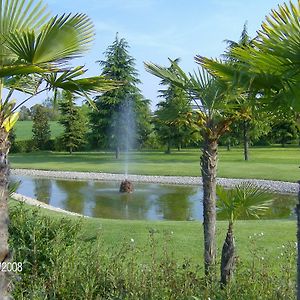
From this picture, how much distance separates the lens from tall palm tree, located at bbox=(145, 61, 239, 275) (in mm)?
4984

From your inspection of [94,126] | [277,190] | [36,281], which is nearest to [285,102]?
[36,281]

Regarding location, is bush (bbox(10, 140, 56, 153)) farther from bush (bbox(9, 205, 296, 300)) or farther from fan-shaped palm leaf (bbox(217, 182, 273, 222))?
fan-shaped palm leaf (bbox(217, 182, 273, 222))

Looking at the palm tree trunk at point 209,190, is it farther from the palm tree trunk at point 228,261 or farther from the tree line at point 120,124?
the tree line at point 120,124

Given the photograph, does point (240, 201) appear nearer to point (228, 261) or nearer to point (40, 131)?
point (228, 261)

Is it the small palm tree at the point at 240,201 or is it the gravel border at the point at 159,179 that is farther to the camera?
the gravel border at the point at 159,179

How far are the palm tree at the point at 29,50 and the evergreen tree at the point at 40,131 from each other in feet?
145

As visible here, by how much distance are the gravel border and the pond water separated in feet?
3.56

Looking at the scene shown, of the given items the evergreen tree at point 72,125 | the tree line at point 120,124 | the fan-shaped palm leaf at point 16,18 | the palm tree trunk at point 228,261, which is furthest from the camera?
the evergreen tree at point 72,125

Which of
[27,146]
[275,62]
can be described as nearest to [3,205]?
[275,62]

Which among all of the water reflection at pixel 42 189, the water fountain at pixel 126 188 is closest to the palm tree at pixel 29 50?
the water reflection at pixel 42 189

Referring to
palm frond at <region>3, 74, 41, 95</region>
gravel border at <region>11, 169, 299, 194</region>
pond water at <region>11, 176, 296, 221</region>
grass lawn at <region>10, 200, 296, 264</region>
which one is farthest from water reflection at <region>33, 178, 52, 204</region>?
palm frond at <region>3, 74, 41, 95</region>

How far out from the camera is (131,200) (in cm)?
1670

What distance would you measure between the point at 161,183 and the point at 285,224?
12.4 m

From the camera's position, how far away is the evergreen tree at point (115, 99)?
37.5 metres
